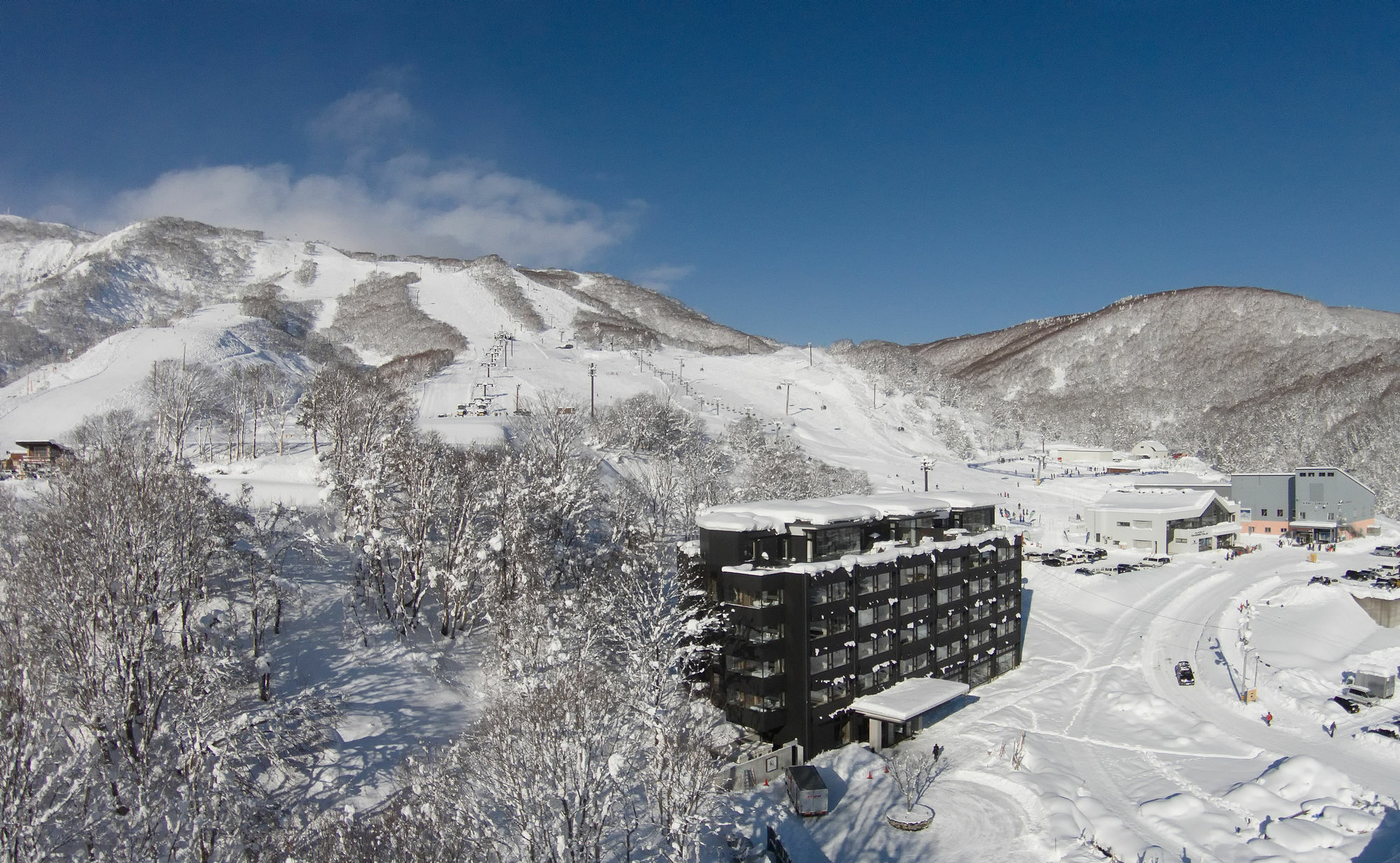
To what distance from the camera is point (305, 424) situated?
65.6 meters

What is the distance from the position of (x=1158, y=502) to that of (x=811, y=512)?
52.9 meters

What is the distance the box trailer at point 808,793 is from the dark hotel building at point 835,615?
318 cm

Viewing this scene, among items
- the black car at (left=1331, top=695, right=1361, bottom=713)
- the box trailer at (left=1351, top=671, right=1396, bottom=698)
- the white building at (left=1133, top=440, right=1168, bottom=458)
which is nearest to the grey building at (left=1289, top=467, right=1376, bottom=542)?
the white building at (left=1133, top=440, right=1168, bottom=458)

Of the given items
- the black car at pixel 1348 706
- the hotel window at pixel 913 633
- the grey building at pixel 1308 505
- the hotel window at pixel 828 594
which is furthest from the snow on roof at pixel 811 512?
the grey building at pixel 1308 505

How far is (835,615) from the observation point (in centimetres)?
3081

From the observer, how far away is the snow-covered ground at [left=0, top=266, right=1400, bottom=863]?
77.9 ft

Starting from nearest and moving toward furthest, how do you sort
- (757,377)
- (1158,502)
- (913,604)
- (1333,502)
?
(913,604)
(1158,502)
(1333,502)
(757,377)

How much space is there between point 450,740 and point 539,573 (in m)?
9.01

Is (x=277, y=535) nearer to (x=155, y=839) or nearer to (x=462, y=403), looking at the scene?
(x=155, y=839)

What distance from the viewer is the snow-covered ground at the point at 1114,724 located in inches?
935

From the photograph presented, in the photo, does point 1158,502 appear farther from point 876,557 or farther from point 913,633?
point 876,557

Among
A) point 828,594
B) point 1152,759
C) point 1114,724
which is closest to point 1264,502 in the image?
point 1114,724

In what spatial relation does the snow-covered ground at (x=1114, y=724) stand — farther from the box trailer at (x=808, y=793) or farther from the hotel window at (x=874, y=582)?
the hotel window at (x=874, y=582)

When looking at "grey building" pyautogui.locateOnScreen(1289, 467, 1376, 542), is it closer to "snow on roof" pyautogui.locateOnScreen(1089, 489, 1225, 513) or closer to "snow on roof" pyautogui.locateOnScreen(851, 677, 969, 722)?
"snow on roof" pyautogui.locateOnScreen(1089, 489, 1225, 513)
